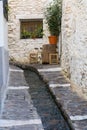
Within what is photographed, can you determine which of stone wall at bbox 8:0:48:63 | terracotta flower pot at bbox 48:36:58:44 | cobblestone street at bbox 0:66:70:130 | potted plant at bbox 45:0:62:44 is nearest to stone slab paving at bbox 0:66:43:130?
cobblestone street at bbox 0:66:70:130

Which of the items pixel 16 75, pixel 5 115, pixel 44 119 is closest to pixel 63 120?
pixel 44 119

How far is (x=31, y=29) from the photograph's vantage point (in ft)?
42.7

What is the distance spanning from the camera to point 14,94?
6.77 metres

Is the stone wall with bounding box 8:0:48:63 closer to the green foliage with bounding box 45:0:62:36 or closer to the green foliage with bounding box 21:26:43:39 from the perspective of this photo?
the green foliage with bounding box 21:26:43:39

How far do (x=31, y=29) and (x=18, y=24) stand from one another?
553 mm

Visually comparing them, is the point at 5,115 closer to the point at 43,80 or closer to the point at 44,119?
the point at 44,119

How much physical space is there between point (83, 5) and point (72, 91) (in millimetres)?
1869

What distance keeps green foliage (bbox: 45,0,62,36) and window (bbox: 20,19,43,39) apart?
1.72 feet

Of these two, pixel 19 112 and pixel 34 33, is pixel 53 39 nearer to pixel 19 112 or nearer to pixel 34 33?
pixel 34 33

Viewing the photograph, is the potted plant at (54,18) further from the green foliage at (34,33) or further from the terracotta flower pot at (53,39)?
the green foliage at (34,33)

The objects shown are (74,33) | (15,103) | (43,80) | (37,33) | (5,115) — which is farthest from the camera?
(37,33)

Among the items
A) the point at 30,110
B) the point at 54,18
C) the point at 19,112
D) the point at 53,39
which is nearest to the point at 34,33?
the point at 53,39

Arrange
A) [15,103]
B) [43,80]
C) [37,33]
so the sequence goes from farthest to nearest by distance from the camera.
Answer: [37,33] < [43,80] < [15,103]

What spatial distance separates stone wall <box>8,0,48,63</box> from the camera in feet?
42.0
